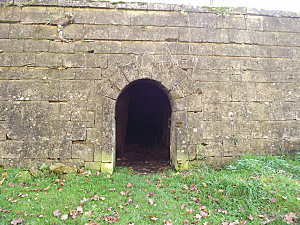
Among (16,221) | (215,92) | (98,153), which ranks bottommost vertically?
(16,221)

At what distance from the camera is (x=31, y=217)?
3566mm

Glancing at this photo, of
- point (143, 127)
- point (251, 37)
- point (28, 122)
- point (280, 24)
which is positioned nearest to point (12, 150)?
point (28, 122)

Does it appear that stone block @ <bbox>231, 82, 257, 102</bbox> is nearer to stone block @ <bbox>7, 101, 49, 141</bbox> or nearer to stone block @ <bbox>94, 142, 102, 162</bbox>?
stone block @ <bbox>94, 142, 102, 162</bbox>

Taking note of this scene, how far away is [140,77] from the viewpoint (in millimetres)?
5316

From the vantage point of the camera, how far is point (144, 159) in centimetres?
748

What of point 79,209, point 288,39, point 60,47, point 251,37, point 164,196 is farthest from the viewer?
point 288,39

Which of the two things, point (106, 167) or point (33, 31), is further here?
point (33, 31)

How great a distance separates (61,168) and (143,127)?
6.51 metres

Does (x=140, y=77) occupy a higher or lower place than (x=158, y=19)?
lower

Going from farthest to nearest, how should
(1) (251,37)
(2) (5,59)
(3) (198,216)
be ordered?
(1) (251,37) → (2) (5,59) → (3) (198,216)

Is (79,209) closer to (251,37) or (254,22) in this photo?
(251,37)

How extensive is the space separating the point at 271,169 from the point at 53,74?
5048mm

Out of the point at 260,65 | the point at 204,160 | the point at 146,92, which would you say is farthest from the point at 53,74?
the point at 146,92

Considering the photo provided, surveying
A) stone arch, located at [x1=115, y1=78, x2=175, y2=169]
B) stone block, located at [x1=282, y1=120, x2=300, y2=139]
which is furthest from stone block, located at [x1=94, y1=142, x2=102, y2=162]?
stone block, located at [x1=282, y1=120, x2=300, y2=139]
